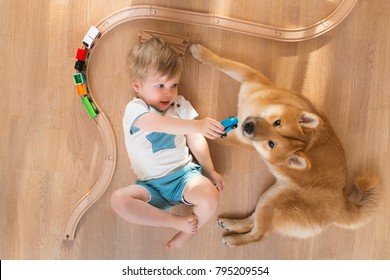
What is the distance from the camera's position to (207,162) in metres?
1.43

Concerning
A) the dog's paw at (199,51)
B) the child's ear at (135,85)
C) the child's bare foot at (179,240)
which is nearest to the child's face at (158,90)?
the child's ear at (135,85)

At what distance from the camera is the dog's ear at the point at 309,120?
130cm

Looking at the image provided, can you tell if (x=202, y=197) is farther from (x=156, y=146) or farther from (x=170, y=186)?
(x=156, y=146)

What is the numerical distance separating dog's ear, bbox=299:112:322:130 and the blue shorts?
1.26 feet

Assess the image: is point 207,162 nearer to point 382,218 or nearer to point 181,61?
point 181,61

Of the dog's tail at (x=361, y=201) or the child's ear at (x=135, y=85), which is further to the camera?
the dog's tail at (x=361, y=201)

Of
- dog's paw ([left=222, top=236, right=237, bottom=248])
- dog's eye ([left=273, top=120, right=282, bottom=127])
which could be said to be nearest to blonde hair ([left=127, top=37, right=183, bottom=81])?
dog's eye ([left=273, top=120, right=282, bottom=127])

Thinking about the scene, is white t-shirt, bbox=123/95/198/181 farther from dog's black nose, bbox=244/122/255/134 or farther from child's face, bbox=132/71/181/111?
dog's black nose, bbox=244/122/255/134

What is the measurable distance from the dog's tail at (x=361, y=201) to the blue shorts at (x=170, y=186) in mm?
554

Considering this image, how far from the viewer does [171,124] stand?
1.31 m

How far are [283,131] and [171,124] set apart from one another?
0.36 metres

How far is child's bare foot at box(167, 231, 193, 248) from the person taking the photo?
144 centimetres

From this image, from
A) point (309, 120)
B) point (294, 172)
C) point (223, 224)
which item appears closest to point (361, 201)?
point (294, 172)

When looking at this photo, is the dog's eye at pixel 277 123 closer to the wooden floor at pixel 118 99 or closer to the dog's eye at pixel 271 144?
the dog's eye at pixel 271 144
